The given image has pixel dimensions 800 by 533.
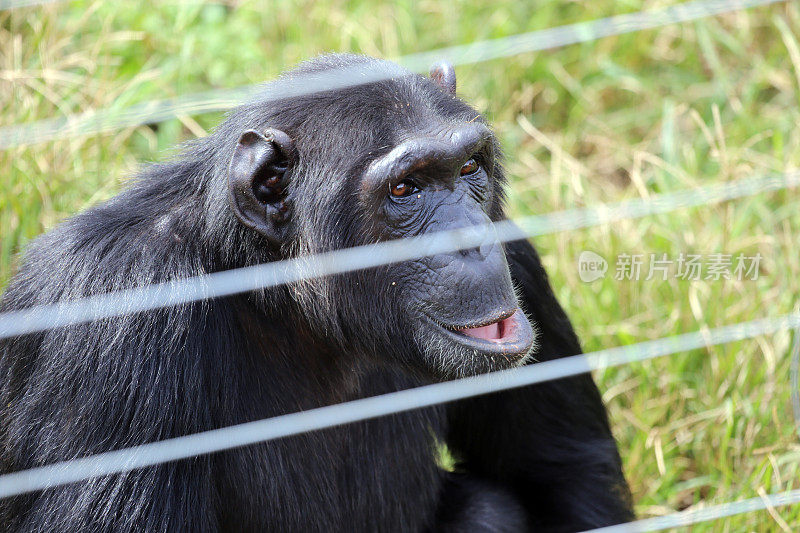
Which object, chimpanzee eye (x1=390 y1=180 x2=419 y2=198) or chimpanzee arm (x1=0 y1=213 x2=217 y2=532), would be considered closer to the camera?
chimpanzee arm (x1=0 y1=213 x2=217 y2=532)

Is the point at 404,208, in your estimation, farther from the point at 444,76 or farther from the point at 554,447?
the point at 554,447

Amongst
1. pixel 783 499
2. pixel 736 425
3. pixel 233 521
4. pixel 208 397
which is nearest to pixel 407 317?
pixel 208 397

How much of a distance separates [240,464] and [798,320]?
255 cm

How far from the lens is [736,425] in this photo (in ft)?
15.0

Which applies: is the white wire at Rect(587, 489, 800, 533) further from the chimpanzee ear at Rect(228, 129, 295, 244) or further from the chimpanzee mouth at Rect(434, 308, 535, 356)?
the chimpanzee ear at Rect(228, 129, 295, 244)

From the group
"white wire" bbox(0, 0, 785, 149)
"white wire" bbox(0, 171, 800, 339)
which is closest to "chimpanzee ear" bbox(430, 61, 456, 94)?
"white wire" bbox(0, 0, 785, 149)

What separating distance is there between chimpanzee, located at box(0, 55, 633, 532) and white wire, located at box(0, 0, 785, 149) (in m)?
0.03

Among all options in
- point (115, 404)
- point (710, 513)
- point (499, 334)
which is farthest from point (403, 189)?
Result: point (710, 513)

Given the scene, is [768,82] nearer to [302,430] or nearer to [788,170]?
[788,170]

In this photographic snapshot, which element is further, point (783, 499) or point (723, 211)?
point (723, 211)

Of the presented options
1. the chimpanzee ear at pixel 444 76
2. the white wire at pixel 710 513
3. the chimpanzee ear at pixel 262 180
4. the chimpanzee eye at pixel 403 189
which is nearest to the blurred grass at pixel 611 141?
the white wire at pixel 710 513

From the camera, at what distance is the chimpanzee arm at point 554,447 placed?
13.1 ft

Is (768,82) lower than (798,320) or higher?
higher

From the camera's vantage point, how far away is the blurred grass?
465 centimetres
